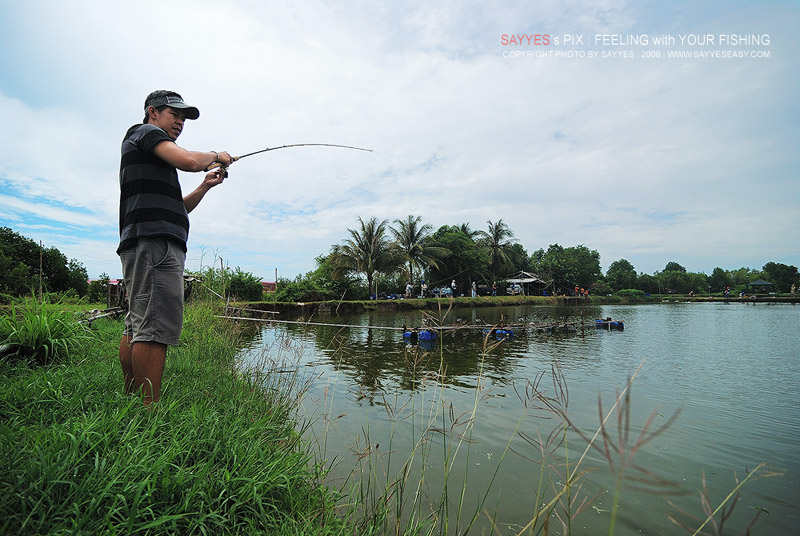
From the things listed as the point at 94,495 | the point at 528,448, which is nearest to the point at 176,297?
the point at 94,495

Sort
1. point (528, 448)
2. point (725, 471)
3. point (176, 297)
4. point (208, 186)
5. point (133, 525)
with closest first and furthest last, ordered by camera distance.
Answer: point (133, 525) < point (176, 297) < point (208, 186) < point (725, 471) < point (528, 448)

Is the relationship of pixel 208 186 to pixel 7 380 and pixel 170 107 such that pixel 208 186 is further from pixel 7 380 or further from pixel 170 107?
pixel 7 380

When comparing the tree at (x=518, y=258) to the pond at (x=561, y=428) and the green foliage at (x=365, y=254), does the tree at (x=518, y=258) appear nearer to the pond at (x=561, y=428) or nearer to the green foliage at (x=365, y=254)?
the green foliage at (x=365, y=254)

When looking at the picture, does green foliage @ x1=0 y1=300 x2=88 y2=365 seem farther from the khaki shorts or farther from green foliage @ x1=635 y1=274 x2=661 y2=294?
green foliage @ x1=635 y1=274 x2=661 y2=294

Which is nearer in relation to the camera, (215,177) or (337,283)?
(215,177)

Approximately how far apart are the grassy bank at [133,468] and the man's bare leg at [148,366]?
84 millimetres

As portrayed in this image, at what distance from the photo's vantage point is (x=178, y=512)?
1.42 m

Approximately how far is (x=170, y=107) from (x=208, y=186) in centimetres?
49

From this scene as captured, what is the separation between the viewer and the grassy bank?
4.09 ft

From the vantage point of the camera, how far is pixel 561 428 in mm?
1492

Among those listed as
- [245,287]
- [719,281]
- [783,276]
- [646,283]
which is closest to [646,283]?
[646,283]

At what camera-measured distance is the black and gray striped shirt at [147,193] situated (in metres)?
2.03

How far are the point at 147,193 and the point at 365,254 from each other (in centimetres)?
2464

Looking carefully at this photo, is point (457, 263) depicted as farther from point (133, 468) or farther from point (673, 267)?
point (673, 267)
